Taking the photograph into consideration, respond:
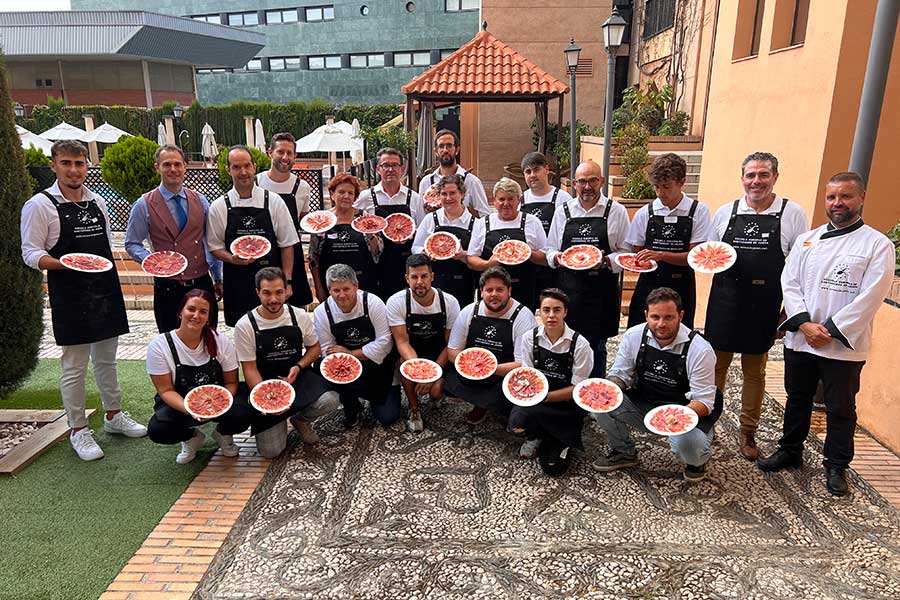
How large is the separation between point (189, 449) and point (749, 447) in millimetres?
3935

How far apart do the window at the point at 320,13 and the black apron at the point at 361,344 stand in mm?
35807

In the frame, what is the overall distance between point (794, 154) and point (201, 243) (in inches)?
235

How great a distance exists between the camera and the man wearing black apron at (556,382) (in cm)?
395

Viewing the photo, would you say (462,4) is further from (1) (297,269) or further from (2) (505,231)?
(2) (505,231)

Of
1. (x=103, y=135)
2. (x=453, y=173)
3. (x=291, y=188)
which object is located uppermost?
(x=103, y=135)

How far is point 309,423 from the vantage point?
177 inches

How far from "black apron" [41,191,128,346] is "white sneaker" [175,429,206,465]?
0.93 m

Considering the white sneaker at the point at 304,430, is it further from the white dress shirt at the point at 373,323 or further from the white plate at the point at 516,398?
the white plate at the point at 516,398

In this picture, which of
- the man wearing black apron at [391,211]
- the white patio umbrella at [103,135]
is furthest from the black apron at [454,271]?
the white patio umbrella at [103,135]

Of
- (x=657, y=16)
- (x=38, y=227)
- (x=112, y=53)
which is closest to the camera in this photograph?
(x=38, y=227)

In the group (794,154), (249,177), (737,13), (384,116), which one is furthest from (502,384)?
(384,116)

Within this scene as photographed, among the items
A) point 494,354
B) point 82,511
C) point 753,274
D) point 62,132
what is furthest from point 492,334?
point 62,132

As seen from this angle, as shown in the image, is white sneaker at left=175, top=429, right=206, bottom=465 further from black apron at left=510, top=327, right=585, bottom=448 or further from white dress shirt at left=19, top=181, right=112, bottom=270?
black apron at left=510, top=327, right=585, bottom=448

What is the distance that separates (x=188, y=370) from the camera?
3.96 metres
